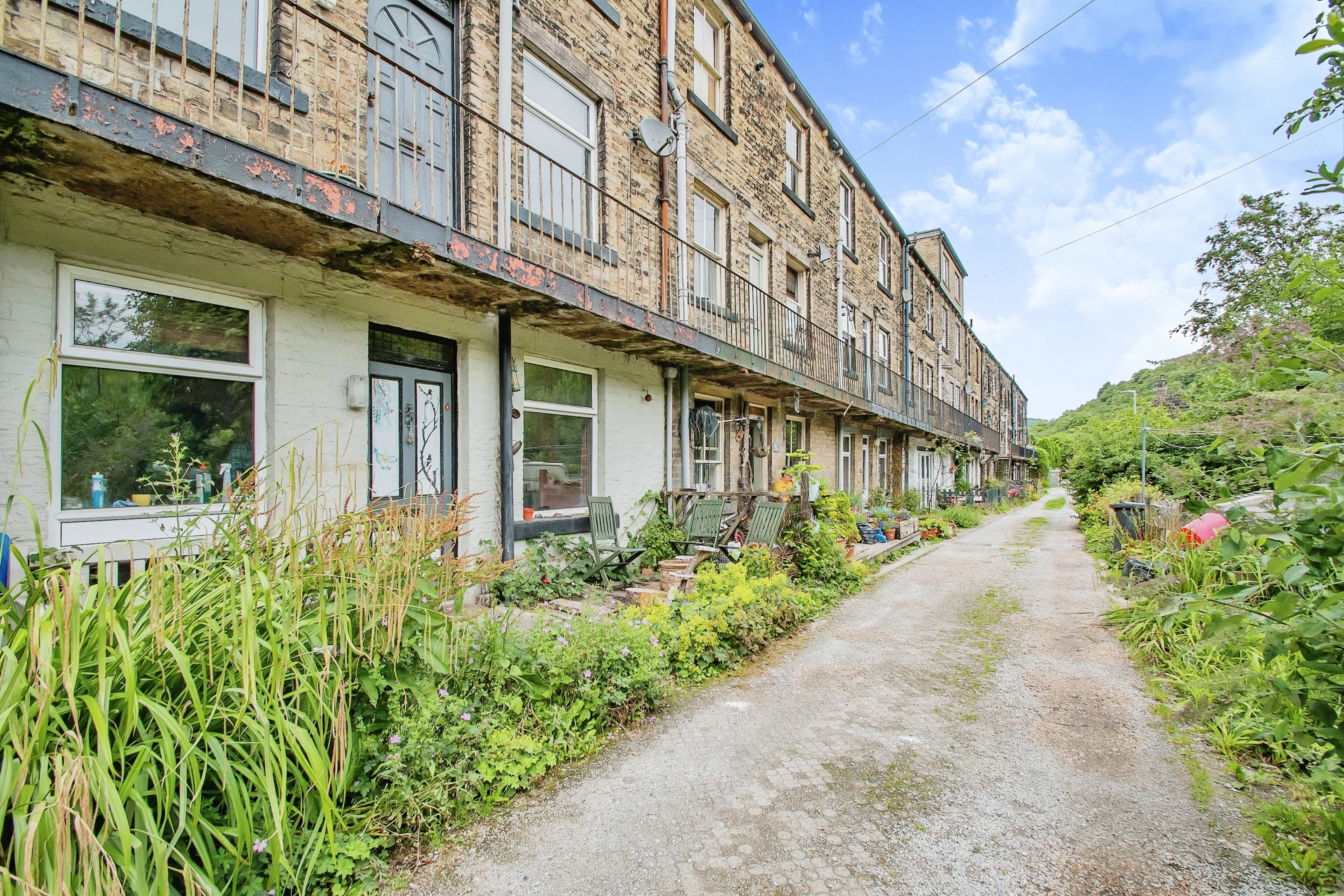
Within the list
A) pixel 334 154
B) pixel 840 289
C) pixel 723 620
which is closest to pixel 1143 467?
pixel 840 289

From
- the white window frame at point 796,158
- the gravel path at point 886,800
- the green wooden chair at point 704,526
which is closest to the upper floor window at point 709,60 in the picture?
the white window frame at point 796,158

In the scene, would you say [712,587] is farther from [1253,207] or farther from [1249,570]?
[1253,207]

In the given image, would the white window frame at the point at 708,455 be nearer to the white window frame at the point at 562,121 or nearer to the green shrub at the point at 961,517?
the white window frame at the point at 562,121

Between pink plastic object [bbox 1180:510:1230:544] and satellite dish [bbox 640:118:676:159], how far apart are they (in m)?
7.29

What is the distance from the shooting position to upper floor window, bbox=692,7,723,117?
30.6 feet

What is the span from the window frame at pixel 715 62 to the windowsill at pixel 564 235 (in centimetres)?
419

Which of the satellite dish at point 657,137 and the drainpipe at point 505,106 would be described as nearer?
the drainpipe at point 505,106

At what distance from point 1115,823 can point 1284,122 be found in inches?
114

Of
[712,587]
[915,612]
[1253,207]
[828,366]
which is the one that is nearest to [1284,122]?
[712,587]

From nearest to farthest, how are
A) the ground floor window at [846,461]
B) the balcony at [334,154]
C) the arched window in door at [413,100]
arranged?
the balcony at [334,154], the arched window in door at [413,100], the ground floor window at [846,461]

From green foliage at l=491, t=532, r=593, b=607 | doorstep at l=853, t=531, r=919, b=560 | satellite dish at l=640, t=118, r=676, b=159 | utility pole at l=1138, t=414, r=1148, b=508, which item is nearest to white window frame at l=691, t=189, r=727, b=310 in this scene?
satellite dish at l=640, t=118, r=676, b=159

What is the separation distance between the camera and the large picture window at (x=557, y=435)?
629cm

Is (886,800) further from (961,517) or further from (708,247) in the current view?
(961,517)

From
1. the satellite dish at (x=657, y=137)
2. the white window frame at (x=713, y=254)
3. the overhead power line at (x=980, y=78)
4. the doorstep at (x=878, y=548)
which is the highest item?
the overhead power line at (x=980, y=78)
